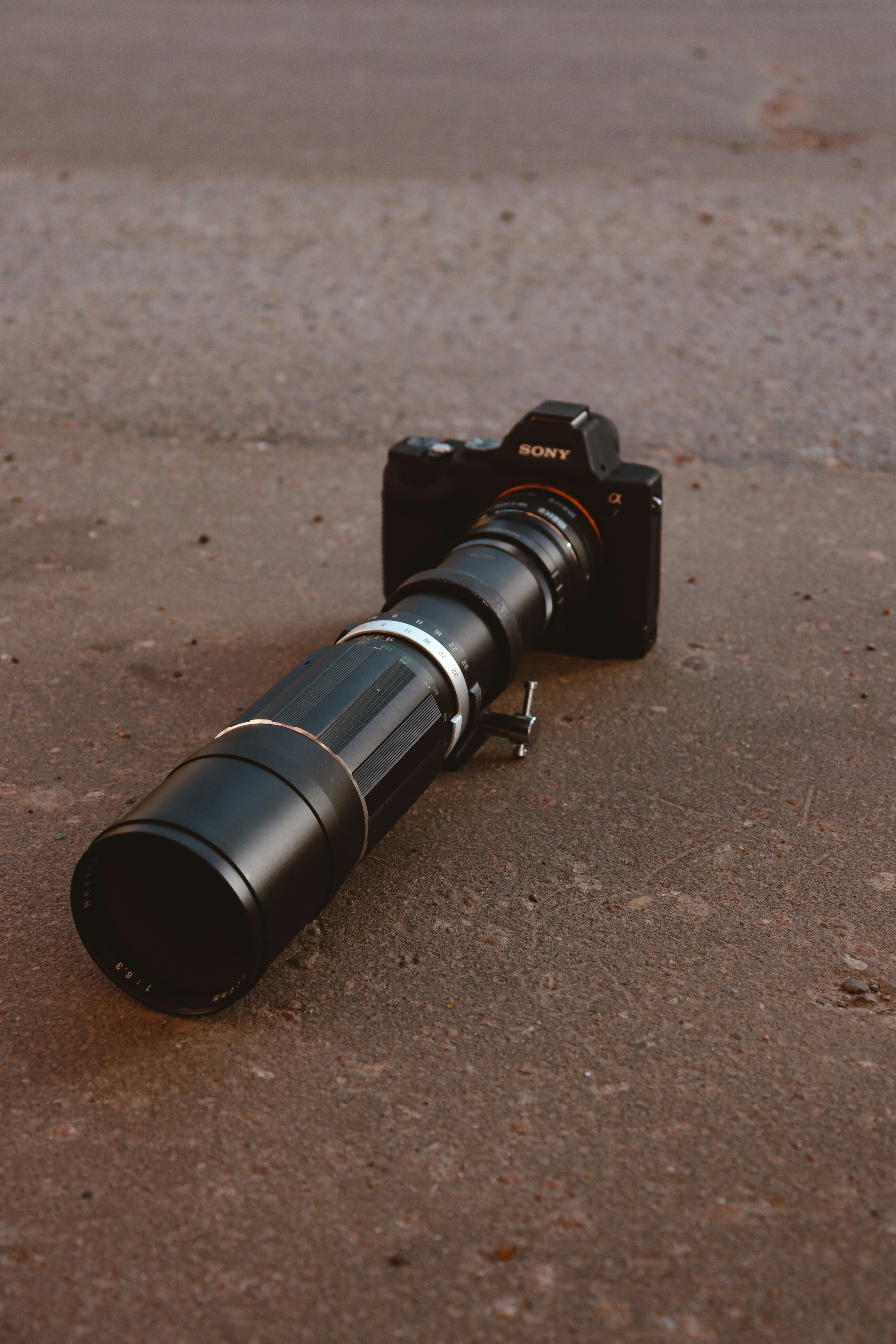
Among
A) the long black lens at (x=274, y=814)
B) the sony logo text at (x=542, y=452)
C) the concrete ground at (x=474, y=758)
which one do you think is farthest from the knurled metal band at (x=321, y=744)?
the sony logo text at (x=542, y=452)

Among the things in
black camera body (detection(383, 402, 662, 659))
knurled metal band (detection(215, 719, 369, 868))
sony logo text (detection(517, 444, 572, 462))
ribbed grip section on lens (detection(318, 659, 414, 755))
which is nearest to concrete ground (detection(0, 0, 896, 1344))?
black camera body (detection(383, 402, 662, 659))

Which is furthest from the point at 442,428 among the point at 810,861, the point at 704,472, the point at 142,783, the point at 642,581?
the point at 810,861

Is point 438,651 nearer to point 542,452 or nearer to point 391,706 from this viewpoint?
point 391,706

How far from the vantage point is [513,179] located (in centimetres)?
577

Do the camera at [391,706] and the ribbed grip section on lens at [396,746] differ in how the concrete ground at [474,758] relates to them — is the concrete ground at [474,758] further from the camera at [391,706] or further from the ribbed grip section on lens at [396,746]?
the ribbed grip section on lens at [396,746]

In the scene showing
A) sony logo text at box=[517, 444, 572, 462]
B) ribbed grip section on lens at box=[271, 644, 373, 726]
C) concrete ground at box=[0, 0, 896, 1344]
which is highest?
sony logo text at box=[517, 444, 572, 462]

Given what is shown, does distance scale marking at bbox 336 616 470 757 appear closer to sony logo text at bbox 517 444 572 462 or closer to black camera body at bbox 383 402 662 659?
black camera body at bbox 383 402 662 659

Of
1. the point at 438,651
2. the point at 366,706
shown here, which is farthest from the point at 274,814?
the point at 438,651

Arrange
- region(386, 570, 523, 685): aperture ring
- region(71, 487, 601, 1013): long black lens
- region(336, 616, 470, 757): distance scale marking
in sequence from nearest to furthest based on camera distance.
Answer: region(71, 487, 601, 1013): long black lens < region(336, 616, 470, 757): distance scale marking < region(386, 570, 523, 685): aperture ring

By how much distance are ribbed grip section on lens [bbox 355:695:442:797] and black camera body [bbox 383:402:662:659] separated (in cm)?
64

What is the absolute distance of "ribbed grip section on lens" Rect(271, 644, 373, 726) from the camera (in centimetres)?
190

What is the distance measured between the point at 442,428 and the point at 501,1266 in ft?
9.82

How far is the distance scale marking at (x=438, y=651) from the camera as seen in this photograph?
212 cm

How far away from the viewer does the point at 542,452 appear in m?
2.63
